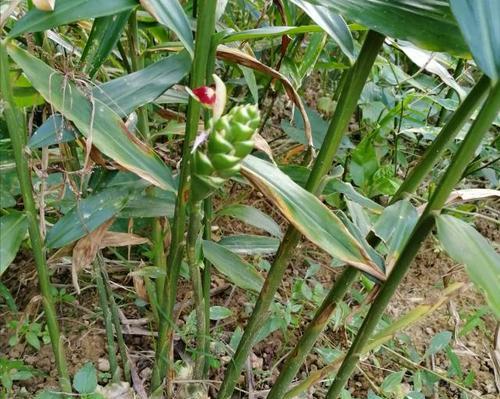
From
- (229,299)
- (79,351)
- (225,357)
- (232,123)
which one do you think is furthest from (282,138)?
(232,123)

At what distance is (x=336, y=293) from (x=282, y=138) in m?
0.74

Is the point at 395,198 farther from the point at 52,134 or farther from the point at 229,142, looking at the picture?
the point at 52,134

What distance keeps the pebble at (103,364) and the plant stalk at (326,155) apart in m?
0.31

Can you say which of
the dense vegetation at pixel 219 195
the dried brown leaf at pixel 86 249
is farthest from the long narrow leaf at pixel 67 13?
the dried brown leaf at pixel 86 249

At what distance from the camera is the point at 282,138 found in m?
1.33

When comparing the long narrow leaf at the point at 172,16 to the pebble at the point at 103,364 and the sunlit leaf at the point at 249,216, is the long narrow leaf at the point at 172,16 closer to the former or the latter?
the sunlit leaf at the point at 249,216

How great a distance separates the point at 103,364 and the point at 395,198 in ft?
2.06

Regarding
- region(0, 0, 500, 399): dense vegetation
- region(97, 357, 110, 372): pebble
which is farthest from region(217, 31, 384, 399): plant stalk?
region(97, 357, 110, 372): pebble

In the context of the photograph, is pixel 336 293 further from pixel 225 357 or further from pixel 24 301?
pixel 24 301

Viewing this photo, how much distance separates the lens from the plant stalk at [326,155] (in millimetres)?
525

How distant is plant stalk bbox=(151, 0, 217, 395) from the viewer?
0.54m

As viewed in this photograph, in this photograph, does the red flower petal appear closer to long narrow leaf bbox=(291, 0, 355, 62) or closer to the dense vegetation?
the dense vegetation

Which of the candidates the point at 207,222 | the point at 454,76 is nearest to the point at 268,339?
the point at 207,222

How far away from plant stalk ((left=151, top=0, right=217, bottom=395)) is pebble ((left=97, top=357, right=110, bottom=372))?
0.21 metres
